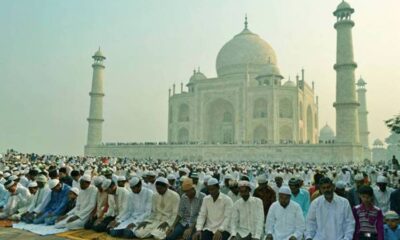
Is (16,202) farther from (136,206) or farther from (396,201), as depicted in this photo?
(396,201)

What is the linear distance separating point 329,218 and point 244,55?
1233 inches

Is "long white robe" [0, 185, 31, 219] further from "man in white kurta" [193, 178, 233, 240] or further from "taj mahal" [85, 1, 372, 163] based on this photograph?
"taj mahal" [85, 1, 372, 163]

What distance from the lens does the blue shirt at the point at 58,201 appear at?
589 centimetres

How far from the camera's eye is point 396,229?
3916 mm

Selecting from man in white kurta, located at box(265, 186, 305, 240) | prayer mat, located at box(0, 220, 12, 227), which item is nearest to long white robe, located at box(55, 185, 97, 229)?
prayer mat, located at box(0, 220, 12, 227)

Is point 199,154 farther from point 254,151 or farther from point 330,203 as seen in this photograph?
point 330,203

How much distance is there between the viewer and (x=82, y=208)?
221 inches

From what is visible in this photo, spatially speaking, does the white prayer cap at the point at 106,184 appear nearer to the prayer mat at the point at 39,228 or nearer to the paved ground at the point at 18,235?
the prayer mat at the point at 39,228

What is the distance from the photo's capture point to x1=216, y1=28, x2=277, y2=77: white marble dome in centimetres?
3381

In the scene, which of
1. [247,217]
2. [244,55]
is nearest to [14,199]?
[247,217]

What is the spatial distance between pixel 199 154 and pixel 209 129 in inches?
268

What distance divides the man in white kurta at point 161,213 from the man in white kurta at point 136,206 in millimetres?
116

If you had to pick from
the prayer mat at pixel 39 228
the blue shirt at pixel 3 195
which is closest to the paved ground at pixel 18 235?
the prayer mat at pixel 39 228

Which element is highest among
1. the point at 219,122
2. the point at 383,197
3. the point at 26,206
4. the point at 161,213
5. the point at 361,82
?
the point at 361,82
